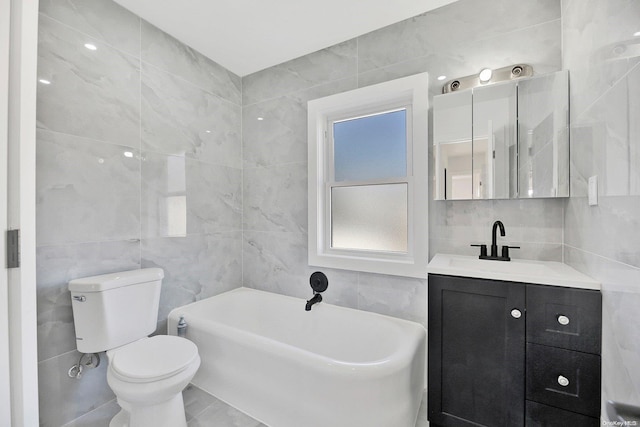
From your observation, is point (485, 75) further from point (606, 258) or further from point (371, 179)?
point (606, 258)

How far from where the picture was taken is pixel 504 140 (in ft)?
5.24

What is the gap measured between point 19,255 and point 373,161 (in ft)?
6.92

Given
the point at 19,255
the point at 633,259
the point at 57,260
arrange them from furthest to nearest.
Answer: the point at 57,260
the point at 19,255
the point at 633,259

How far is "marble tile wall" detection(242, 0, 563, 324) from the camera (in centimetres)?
159

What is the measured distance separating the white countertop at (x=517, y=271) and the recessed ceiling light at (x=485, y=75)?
1094 mm

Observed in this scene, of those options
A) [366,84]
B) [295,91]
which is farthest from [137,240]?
[366,84]

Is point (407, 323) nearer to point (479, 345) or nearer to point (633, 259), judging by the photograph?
point (479, 345)

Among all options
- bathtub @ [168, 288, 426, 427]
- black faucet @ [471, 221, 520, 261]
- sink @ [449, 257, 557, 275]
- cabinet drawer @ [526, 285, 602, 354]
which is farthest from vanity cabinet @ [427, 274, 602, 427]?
black faucet @ [471, 221, 520, 261]

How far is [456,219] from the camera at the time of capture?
177 centimetres

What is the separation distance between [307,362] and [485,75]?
6.40ft

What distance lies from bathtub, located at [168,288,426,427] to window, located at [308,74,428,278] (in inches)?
17.4

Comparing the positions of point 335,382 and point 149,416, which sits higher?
point 335,382

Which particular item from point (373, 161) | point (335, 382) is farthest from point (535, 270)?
point (373, 161)

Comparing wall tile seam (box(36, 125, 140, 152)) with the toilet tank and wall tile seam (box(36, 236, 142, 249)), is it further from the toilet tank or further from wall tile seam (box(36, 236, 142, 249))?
the toilet tank
